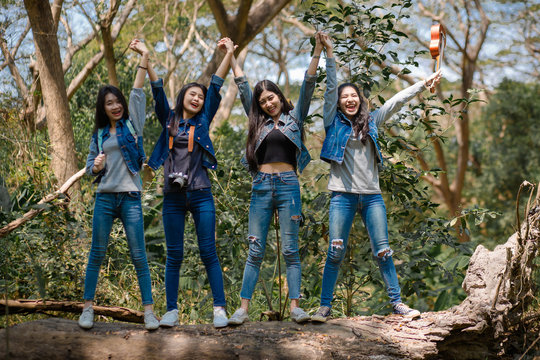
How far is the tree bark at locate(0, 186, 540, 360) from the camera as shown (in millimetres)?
3090

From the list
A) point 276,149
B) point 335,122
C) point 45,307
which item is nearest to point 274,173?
point 276,149

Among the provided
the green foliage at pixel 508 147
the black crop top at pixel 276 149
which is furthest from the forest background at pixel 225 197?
the green foliage at pixel 508 147

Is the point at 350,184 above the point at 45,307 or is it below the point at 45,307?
above

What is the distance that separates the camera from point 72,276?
469cm

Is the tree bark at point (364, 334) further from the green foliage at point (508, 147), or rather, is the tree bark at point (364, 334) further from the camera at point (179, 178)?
→ the green foliage at point (508, 147)

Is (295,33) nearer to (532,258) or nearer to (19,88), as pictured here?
(19,88)

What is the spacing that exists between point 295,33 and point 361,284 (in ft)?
48.1

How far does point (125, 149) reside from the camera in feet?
11.2

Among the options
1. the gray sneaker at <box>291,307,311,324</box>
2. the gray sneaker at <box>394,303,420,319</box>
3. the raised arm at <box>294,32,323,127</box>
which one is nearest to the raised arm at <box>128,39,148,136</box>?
the raised arm at <box>294,32,323,127</box>

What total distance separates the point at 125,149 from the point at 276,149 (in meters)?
0.95

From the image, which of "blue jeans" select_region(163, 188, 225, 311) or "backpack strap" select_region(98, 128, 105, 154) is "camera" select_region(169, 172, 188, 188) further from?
"backpack strap" select_region(98, 128, 105, 154)

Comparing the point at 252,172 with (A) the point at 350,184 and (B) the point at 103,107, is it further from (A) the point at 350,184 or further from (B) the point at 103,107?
(B) the point at 103,107

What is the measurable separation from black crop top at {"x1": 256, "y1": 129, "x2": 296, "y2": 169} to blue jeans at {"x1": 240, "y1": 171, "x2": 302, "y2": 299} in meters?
0.10

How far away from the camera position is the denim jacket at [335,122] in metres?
3.45
